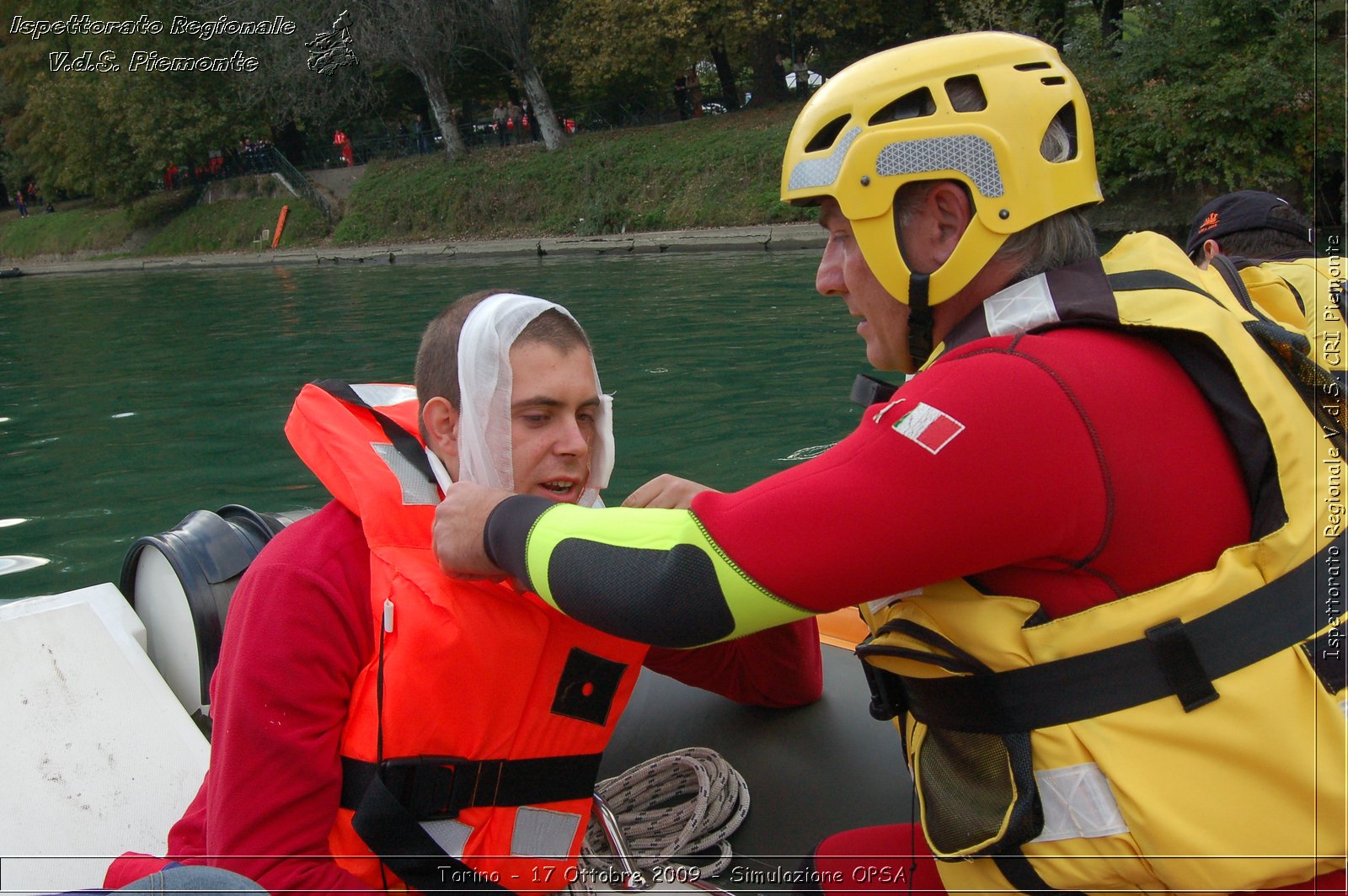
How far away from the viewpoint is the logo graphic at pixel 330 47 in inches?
1096

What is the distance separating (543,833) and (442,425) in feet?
2.77

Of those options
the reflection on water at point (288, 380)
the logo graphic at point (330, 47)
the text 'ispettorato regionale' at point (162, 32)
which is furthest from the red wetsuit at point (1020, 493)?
the text 'ispettorato regionale' at point (162, 32)

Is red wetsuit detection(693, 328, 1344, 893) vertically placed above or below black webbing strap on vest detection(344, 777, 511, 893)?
above

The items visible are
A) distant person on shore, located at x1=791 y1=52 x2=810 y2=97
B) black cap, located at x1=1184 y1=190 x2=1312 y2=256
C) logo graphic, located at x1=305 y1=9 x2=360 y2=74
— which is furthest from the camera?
distant person on shore, located at x1=791 y1=52 x2=810 y2=97

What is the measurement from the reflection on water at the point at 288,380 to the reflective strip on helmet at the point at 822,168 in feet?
16.7

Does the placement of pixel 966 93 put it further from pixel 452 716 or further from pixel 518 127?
pixel 518 127

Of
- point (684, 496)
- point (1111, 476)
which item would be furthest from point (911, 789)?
point (1111, 476)

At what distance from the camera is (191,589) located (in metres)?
3.19

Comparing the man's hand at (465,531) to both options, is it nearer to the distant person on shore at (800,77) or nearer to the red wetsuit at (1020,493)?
the red wetsuit at (1020,493)

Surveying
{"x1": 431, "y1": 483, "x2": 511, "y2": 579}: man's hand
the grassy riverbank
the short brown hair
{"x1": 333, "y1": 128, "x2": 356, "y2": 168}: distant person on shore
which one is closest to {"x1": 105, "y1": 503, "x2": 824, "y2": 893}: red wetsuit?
{"x1": 431, "y1": 483, "x2": 511, "y2": 579}: man's hand

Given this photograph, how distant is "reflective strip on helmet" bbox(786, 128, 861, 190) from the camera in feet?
6.39

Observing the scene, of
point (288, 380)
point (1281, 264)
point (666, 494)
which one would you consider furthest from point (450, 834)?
point (288, 380)

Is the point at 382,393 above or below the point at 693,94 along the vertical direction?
above

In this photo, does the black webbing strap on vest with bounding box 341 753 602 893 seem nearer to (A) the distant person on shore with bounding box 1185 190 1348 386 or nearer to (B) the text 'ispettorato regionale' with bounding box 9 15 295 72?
(A) the distant person on shore with bounding box 1185 190 1348 386
